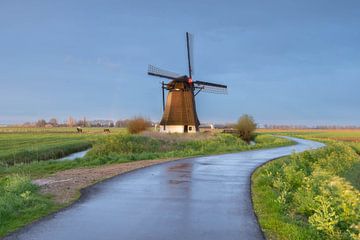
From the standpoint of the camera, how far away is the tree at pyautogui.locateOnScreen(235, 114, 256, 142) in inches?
Result: 2901

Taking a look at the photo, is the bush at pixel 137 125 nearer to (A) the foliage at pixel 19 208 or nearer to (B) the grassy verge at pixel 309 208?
(B) the grassy verge at pixel 309 208

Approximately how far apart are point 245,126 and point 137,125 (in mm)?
19479

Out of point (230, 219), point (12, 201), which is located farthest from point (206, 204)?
point (12, 201)

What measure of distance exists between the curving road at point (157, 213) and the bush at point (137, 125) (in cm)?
5293

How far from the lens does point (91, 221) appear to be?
8617 millimetres

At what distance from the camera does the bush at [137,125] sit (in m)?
68.4

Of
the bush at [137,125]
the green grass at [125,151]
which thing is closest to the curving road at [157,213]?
the green grass at [125,151]

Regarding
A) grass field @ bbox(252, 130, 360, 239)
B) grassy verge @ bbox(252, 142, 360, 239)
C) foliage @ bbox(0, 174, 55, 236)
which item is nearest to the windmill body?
grass field @ bbox(252, 130, 360, 239)

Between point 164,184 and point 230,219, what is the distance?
536 centimetres

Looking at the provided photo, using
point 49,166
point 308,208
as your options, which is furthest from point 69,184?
point 49,166

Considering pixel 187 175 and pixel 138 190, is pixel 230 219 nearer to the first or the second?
pixel 138 190

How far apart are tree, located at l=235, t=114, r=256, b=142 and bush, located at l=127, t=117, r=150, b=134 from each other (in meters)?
16.9

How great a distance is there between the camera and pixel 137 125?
6875cm

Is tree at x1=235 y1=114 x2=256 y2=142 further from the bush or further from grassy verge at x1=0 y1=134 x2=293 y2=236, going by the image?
grassy verge at x1=0 y1=134 x2=293 y2=236
